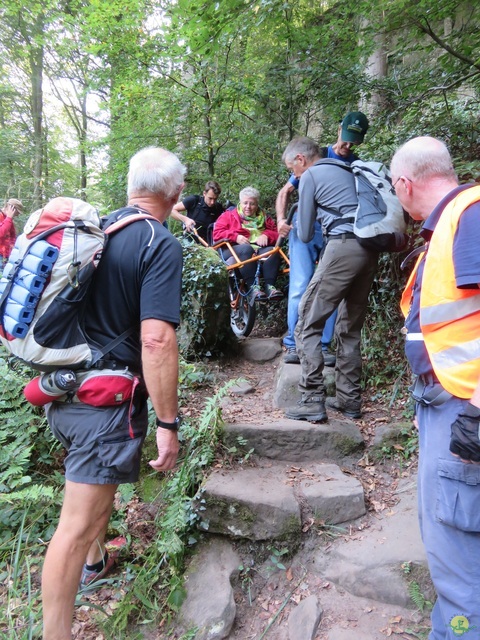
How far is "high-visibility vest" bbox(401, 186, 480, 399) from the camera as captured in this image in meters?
1.40

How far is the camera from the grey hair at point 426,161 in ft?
5.37

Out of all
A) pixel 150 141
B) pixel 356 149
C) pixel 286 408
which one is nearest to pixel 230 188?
pixel 150 141

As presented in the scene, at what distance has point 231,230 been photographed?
5996 millimetres

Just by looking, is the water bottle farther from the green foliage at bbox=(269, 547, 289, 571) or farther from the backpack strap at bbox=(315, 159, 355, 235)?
the backpack strap at bbox=(315, 159, 355, 235)

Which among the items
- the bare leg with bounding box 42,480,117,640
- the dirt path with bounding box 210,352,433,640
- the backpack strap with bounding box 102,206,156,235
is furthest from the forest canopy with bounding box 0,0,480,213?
the bare leg with bounding box 42,480,117,640

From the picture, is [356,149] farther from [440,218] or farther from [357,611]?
[357,611]

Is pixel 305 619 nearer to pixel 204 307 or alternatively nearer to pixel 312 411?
pixel 312 411

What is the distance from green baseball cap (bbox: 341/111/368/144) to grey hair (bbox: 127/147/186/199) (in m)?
2.51

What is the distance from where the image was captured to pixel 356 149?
16.8ft

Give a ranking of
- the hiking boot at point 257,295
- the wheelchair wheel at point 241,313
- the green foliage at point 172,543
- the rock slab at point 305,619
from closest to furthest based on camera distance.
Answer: the rock slab at point 305,619 → the green foliage at point 172,543 → the hiking boot at point 257,295 → the wheelchair wheel at point 241,313

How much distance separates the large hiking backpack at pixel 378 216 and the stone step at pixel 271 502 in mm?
1801

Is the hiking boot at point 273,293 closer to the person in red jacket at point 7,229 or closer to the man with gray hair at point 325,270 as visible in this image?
the man with gray hair at point 325,270

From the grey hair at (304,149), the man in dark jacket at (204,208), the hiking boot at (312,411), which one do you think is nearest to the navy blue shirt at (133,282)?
the hiking boot at (312,411)

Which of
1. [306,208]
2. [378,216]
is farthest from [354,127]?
[378,216]
